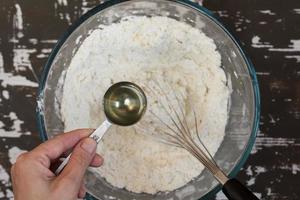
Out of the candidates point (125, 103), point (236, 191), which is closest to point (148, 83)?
point (125, 103)

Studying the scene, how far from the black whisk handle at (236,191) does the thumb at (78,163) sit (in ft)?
0.71

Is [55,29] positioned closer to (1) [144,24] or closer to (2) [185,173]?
(1) [144,24]

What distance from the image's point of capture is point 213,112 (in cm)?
83

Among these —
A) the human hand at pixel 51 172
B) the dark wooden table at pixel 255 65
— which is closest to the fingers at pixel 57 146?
the human hand at pixel 51 172

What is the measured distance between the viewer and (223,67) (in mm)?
838

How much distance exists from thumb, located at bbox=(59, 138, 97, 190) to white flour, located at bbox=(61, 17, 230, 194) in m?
0.18

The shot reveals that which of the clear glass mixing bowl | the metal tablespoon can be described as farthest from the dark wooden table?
the metal tablespoon

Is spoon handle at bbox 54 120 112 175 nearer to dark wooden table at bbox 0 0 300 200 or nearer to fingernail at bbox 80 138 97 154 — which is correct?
fingernail at bbox 80 138 97 154

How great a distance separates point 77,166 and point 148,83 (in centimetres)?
25

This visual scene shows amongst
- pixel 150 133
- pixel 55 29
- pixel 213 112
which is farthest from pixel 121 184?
pixel 55 29

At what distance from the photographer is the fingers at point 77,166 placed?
63 centimetres

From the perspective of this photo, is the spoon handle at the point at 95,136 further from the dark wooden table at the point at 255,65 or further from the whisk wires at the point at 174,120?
the dark wooden table at the point at 255,65

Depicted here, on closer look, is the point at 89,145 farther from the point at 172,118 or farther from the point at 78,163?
the point at 172,118

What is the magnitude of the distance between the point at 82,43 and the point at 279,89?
396 mm
